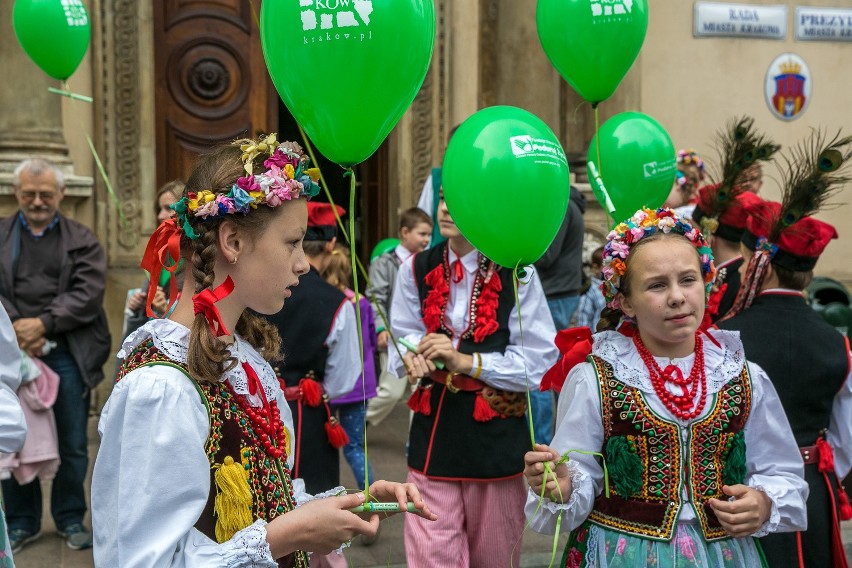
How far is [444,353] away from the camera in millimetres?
3748

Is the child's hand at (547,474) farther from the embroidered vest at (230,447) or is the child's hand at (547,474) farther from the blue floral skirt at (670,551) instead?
the embroidered vest at (230,447)

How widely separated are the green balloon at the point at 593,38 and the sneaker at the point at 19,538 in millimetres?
3581

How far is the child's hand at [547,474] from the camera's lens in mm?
2594

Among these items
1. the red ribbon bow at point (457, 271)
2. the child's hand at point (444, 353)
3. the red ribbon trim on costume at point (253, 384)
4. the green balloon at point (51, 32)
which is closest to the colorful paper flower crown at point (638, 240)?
the child's hand at point (444, 353)

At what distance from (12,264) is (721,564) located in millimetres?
3859

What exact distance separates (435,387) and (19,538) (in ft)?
8.50

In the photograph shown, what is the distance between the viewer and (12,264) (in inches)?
204

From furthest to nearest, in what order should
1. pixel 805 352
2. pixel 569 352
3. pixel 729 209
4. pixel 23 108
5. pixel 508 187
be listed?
1. pixel 23 108
2. pixel 729 209
3. pixel 805 352
4. pixel 569 352
5. pixel 508 187

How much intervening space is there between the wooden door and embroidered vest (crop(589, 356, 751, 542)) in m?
6.12

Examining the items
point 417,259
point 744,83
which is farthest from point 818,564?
point 744,83

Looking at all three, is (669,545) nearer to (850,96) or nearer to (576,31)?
(576,31)

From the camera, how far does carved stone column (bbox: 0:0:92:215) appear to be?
24.1 ft

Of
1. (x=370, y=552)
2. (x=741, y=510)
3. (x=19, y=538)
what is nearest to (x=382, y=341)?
(x=370, y=552)

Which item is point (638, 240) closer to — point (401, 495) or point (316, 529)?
point (401, 495)
